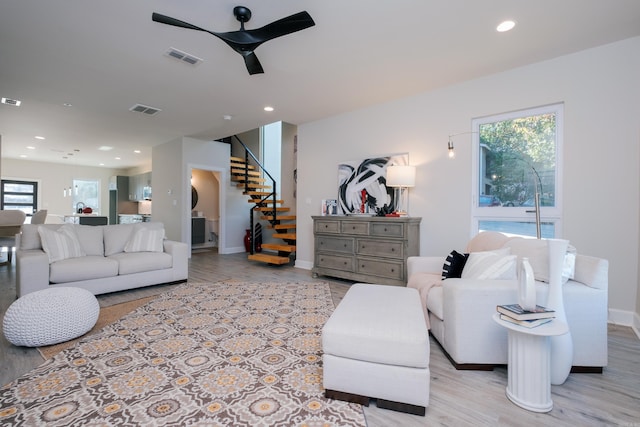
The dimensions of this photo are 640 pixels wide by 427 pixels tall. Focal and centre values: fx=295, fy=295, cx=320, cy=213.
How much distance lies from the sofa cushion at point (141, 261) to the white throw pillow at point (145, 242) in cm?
12

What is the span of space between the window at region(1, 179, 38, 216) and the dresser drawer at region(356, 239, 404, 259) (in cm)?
1094

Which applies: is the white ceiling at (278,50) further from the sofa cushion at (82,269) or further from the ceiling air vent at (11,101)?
the sofa cushion at (82,269)

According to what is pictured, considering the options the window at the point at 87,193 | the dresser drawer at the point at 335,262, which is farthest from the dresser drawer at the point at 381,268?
the window at the point at 87,193

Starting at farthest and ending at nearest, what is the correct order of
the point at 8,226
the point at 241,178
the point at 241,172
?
the point at 241,172
the point at 241,178
the point at 8,226

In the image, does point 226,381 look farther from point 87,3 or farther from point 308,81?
point 308,81

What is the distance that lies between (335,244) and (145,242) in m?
2.75

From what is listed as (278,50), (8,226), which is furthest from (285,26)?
(8,226)

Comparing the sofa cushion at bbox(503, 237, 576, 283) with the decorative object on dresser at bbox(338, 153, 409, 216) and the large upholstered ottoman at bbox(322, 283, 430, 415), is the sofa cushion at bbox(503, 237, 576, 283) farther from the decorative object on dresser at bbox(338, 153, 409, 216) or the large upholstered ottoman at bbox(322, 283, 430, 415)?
the decorative object on dresser at bbox(338, 153, 409, 216)

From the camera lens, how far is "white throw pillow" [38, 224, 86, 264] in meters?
3.50

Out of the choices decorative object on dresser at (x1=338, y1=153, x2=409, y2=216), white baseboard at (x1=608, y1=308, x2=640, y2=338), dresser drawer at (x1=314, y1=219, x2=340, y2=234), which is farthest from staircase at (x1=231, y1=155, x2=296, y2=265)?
white baseboard at (x1=608, y1=308, x2=640, y2=338)

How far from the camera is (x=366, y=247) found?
4.07 meters

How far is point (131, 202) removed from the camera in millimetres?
10797

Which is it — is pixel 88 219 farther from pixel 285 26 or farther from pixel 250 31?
pixel 285 26

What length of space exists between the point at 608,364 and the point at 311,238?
3.98m
